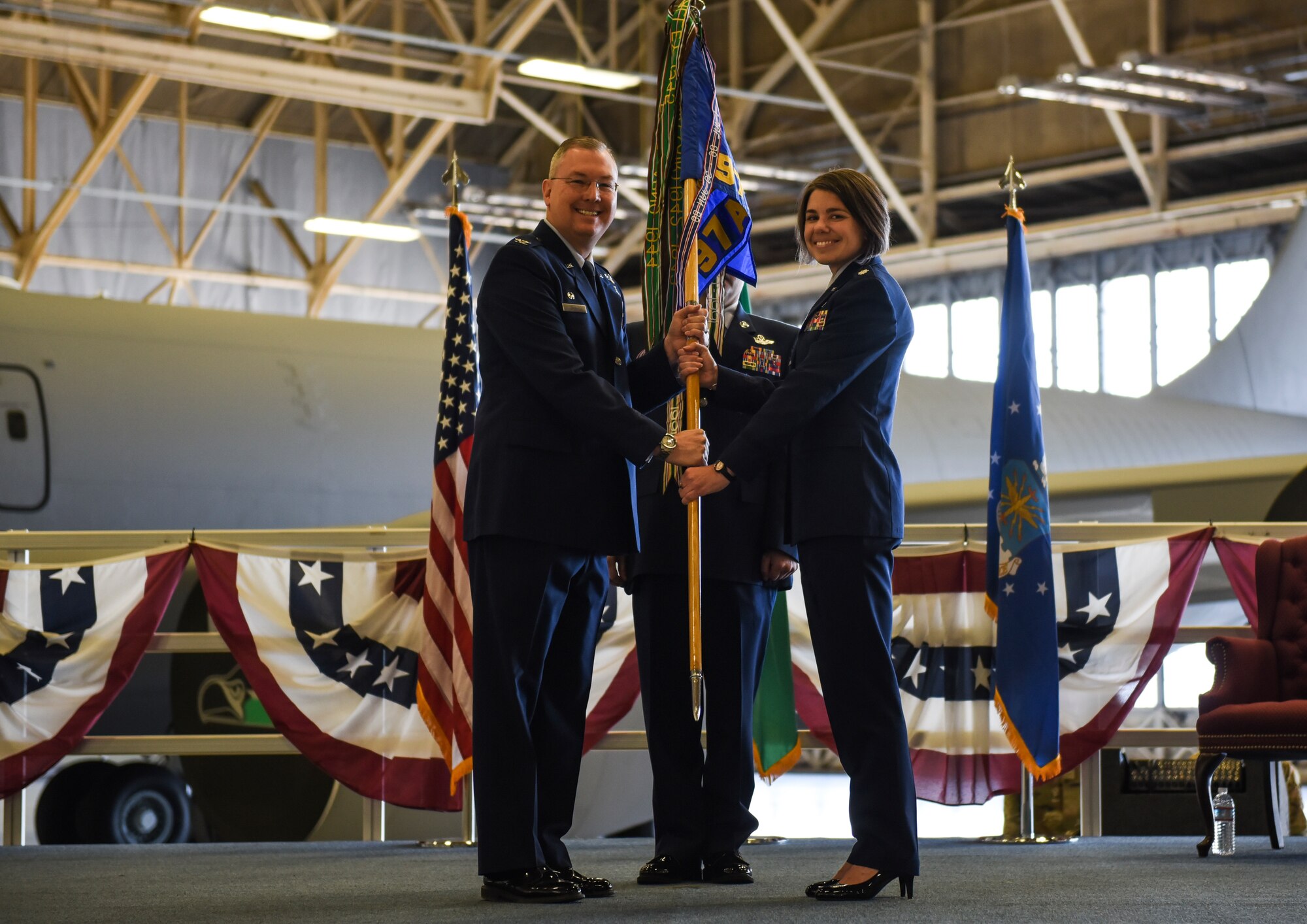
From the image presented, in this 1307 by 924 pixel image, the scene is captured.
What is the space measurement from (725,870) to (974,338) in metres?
16.6

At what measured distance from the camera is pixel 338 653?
4.99 metres

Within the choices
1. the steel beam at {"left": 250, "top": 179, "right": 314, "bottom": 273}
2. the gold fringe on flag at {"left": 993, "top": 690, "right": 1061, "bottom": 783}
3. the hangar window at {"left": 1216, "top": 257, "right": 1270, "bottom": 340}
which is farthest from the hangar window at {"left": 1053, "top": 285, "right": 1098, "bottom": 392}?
the gold fringe on flag at {"left": 993, "top": 690, "right": 1061, "bottom": 783}

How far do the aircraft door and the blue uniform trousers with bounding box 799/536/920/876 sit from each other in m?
5.41

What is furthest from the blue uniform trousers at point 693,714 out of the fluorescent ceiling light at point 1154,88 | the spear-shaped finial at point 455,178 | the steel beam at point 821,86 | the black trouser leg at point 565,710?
the steel beam at point 821,86

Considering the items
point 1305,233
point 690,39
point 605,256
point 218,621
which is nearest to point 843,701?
point 690,39

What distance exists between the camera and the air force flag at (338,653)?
489 centimetres

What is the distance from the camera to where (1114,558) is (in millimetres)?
5125

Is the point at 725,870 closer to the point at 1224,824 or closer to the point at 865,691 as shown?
the point at 865,691

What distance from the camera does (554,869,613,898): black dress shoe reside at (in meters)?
3.12

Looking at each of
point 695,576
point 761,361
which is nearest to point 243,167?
point 761,361

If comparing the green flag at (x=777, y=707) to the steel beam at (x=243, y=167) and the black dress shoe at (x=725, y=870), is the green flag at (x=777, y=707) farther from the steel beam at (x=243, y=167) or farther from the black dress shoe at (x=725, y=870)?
the steel beam at (x=243, y=167)

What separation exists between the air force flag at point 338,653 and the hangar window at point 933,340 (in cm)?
1513

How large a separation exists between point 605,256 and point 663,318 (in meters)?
17.3

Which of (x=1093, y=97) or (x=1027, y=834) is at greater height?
(x=1093, y=97)
